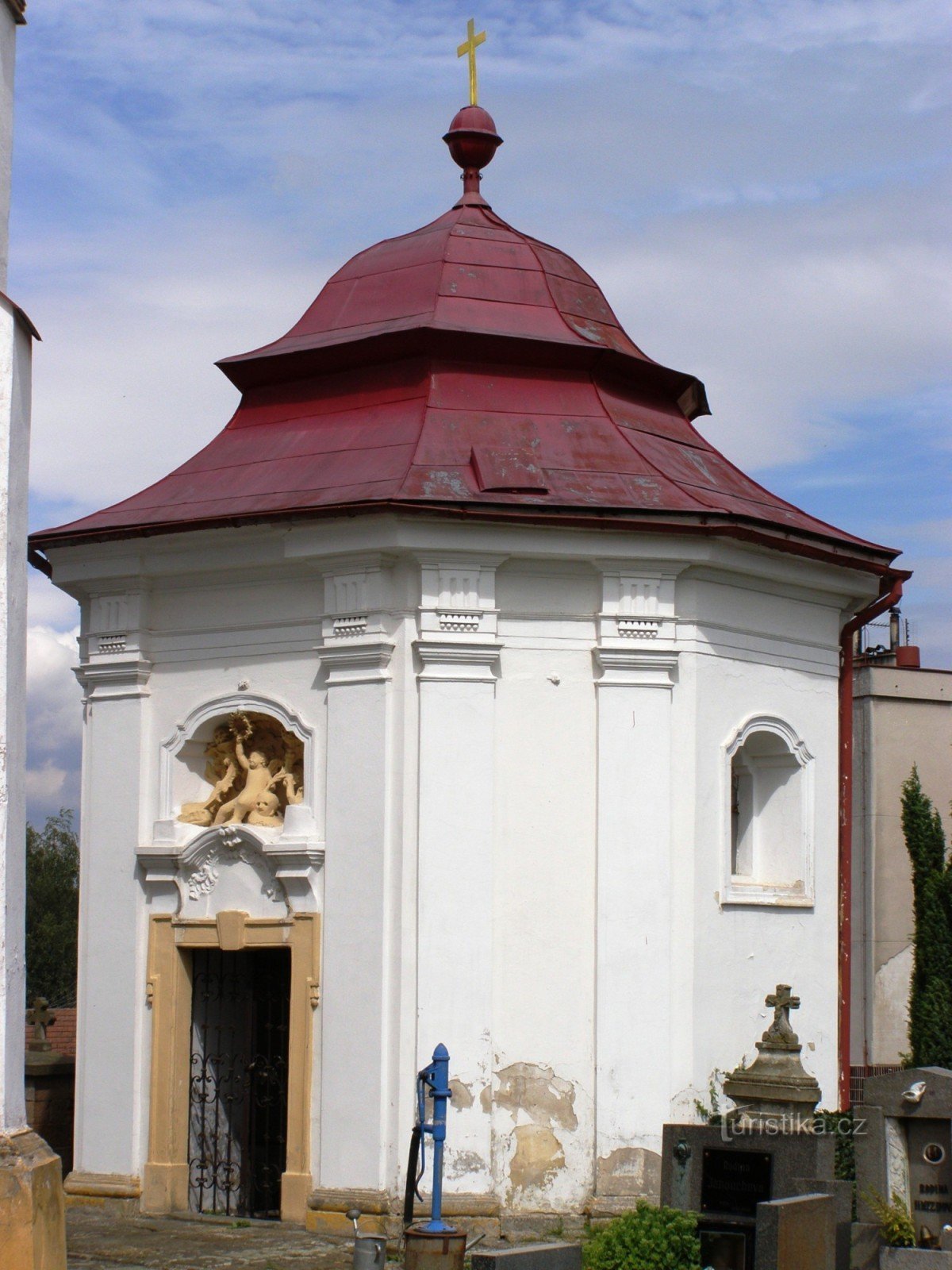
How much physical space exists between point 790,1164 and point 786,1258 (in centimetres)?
95

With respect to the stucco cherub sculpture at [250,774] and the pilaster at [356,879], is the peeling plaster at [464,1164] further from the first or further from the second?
the stucco cherub sculpture at [250,774]

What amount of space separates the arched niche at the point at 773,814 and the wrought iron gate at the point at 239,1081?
3617mm

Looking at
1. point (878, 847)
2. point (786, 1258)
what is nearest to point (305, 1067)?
point (786, 1258)

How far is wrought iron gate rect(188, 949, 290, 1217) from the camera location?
14.1m

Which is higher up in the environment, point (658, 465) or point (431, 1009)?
point (658, 465)

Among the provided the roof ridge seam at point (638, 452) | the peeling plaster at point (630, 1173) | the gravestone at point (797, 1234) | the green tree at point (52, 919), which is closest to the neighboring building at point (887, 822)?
the roof ridge seam at point (638, 452)

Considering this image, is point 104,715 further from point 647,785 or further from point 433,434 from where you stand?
point 647,785

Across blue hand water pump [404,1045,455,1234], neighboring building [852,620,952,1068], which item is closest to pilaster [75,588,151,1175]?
blue hand water pump [404,1045,455,1234]

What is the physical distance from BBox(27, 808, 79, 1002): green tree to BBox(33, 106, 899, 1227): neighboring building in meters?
29.4

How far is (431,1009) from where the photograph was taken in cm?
1288

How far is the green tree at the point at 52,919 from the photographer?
44.2m

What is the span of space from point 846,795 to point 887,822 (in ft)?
28.8

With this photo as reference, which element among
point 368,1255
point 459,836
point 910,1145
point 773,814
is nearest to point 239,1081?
point 459,836

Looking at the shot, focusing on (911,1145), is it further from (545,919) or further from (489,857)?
(489,857)
